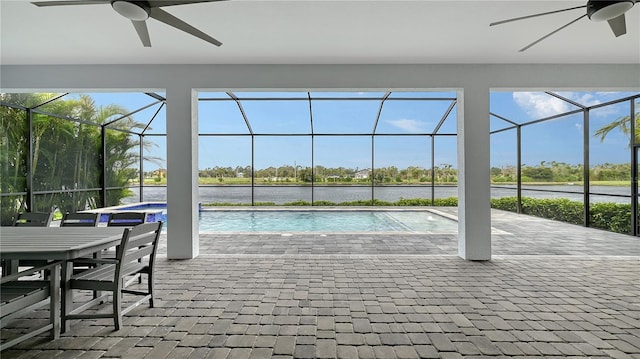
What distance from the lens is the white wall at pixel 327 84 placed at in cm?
434

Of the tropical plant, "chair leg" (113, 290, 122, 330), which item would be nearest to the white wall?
"chair leg" (113, 290, 122, 330)

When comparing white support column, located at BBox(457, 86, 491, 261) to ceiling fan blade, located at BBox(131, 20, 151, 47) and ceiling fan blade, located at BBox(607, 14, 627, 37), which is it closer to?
ceiling fan blade, located at BBox(607, 14, 627, 37)

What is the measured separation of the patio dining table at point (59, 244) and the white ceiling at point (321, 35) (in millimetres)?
2159

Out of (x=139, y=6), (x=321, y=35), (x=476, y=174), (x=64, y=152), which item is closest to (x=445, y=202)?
(x=476, y=174)

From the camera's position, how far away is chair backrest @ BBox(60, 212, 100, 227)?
338 centimetres

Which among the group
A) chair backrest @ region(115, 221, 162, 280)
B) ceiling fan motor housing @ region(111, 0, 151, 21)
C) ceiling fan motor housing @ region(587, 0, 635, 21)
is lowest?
chair backrest @ region(115, 221, 162, 280)

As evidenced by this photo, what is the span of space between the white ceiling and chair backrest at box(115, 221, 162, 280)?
215cm

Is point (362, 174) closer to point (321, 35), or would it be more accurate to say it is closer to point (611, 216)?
point (611, 216)

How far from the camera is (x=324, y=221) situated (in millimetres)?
8953

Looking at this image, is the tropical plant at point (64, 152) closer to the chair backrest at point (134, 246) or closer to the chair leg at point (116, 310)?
the chair backrest at point (134, 246)

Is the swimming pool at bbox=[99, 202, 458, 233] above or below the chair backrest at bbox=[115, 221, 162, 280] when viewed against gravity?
below

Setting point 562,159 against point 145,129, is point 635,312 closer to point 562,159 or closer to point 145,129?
point 562,159

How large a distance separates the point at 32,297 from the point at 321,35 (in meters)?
3.50

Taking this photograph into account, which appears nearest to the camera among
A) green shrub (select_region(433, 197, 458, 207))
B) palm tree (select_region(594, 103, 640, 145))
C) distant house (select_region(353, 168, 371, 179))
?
palm tree (select_region(594, 103, 640, 145))
